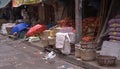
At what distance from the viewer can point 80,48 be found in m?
9.84

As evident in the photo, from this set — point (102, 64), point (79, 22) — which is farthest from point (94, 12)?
point (102, 64)

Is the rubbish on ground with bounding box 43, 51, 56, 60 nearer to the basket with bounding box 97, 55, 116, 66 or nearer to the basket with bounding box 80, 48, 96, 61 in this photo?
the basket with bounding box 80, 48, 96, 61

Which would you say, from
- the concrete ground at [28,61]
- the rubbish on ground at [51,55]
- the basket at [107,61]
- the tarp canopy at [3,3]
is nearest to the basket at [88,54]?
the concrete ground at [28,61]

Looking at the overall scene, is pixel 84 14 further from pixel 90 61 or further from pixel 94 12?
pixel 90 61

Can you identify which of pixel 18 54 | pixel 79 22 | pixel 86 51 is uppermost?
pixel 79 22

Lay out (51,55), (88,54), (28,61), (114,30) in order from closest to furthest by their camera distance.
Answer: (88,54) < (114,30) < (28,61) < (51,55)

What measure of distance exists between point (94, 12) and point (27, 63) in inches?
198

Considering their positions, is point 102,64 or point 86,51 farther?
point 86,51

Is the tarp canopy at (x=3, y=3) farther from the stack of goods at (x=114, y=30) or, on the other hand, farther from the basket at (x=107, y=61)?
the basket at (x=107, y=61)

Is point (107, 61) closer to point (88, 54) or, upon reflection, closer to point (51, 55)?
point (88, 54)

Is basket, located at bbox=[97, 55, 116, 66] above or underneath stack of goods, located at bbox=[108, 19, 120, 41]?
underneath

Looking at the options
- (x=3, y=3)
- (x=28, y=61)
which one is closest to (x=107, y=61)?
(x=28, y=61)

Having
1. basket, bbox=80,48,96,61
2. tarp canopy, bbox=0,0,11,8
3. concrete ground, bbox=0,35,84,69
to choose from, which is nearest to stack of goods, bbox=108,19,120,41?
basket, bbox=80,48,96,61

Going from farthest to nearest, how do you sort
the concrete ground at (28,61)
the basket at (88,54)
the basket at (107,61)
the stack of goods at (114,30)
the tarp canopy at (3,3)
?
1. the tarp canopy at (3,3)
2. the concrete ground at (28,61)
3. the stack of goods at (114,30)
4. the basket at (88,54)
5. the basket at (107,61)
